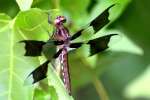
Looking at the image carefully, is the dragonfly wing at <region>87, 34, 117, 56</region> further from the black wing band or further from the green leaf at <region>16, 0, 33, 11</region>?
the green leaf at <region>16, 0, 33, 11</region>

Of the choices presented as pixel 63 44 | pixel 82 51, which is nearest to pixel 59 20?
pixel 63 44

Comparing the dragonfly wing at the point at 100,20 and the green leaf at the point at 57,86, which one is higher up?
the dragonfly wing at the point at 100,20

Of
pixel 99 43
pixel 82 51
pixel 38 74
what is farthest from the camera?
pixel 82 51

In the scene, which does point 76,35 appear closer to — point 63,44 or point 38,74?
point 63,44

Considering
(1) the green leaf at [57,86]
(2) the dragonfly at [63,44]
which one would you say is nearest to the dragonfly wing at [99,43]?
(2) the dragonfly at [63,44]

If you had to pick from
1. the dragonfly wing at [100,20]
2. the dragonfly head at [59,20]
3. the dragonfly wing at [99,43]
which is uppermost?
the dragonfly head at [59,20]

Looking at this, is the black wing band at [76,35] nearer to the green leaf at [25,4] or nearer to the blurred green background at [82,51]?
the blurred green background at [82,51]

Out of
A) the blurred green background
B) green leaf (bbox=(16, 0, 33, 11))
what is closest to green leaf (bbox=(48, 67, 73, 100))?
the blurred green background

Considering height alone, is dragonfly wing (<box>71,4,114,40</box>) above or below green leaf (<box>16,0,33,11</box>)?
below

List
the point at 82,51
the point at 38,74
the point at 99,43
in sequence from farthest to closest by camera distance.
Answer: the point at 82,51, the point at 99,43, the point at 38,74
